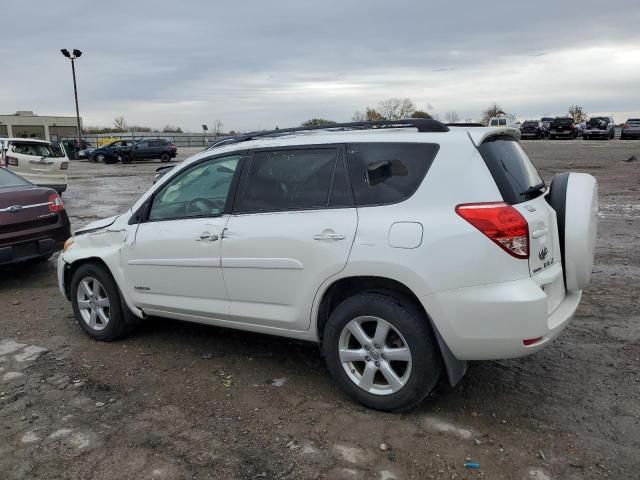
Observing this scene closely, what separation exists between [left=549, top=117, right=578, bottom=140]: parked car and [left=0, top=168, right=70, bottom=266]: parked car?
39.4m

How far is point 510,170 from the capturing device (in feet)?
11.1

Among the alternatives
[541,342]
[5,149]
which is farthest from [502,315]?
[5,149]

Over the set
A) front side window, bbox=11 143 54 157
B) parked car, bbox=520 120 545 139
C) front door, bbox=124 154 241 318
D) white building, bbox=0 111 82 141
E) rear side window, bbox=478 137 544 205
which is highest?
white building, bbox=0 111 82 141

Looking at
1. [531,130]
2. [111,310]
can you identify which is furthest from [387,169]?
[531,130]

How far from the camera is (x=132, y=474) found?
2900mm

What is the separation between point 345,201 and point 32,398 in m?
2.56

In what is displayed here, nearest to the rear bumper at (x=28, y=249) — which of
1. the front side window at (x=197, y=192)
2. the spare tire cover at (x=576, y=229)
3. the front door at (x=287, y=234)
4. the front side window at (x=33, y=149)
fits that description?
the front side window at (x=197, y=192)

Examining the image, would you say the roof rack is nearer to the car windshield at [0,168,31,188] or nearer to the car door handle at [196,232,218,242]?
the car door handle at [196,232,218,242]

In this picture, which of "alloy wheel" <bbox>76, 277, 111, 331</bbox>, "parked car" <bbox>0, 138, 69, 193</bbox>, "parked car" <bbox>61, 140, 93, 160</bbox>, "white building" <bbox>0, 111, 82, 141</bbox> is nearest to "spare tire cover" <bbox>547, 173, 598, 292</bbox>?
"alloy wheel" <bbox>76, 277, 111, 331</bbox>

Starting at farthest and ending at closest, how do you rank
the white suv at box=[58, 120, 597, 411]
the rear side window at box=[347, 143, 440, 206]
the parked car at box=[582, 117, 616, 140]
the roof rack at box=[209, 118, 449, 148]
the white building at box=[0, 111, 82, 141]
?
the white building at box=[0, 111, 82, 141]
the parked car at box=[582, 117, 616, 140]
the roof rack at box=[209, 118, 449, 148]
the rear side window at box=[347, 143, 440, 206]
the white suv at box=[58, 120, 597, 411]

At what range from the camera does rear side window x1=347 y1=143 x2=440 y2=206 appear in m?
3.30

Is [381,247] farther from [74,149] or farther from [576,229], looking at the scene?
[74,149]

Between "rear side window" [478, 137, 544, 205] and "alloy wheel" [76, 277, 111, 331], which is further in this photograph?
"alloy wheel" [76, 277, 111, 331]

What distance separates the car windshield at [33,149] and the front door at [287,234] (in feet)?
46.2
